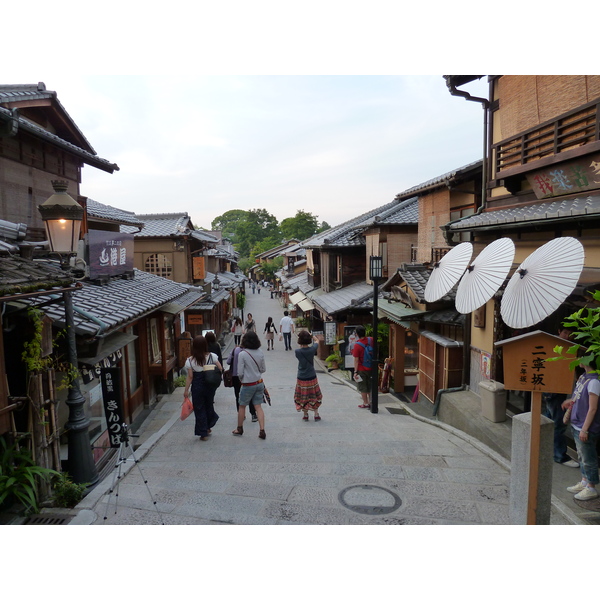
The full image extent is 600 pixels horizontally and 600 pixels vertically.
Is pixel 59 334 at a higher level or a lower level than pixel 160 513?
higher

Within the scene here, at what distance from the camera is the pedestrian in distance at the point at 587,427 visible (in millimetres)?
5047

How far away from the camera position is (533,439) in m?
4.29

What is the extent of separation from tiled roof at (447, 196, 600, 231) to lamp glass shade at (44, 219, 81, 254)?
7511 millimetres

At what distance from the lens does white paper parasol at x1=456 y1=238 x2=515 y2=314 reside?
22.1ft

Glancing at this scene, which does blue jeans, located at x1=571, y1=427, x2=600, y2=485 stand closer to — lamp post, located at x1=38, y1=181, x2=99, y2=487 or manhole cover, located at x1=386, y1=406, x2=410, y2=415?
manhole cover, located at x1=386, y1=406, x2=410, y2=415

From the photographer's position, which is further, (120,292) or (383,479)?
(120,292)

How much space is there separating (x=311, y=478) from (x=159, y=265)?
17897 mm

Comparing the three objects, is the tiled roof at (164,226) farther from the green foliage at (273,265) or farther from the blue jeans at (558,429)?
the green foliage at (273,265)

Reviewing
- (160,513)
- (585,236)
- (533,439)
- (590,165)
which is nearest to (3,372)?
(160,513)

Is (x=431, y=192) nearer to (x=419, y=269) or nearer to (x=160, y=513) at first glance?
(x=419, y=269)

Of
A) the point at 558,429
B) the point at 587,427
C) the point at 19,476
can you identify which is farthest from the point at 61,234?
the point at 558,429

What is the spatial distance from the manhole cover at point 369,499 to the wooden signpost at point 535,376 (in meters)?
1.61

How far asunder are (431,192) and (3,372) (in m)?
14.7

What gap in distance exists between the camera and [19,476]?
505cm
